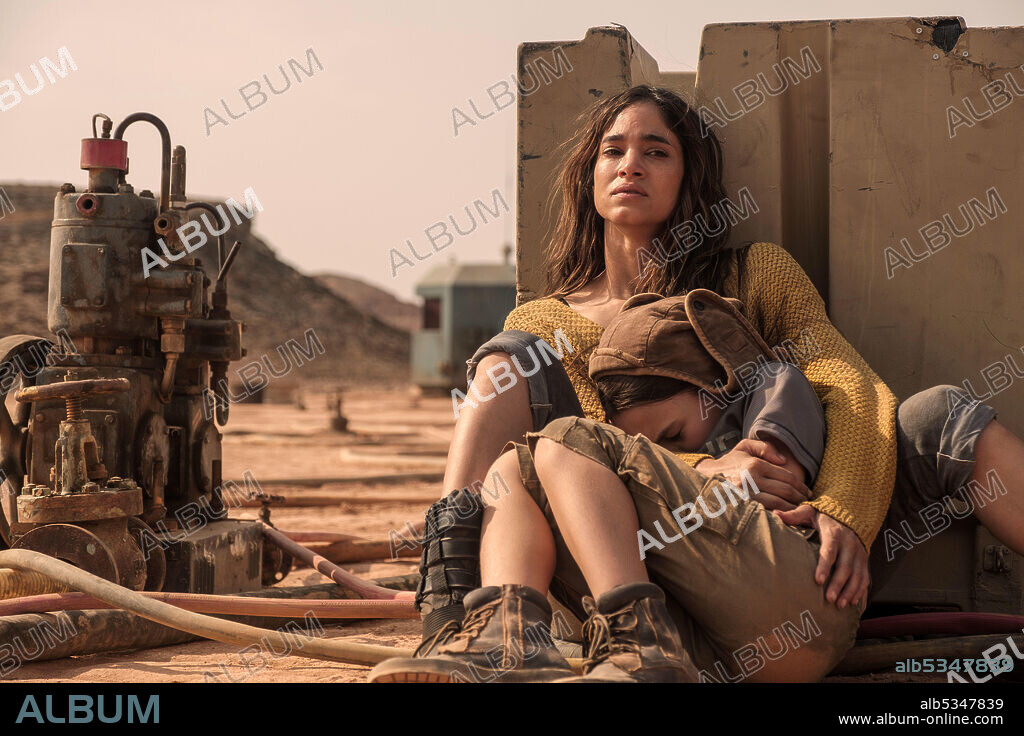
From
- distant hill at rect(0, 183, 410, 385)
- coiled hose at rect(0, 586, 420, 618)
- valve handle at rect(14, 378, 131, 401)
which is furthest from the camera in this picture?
distant hill at rect(0, 183, 410, 385)

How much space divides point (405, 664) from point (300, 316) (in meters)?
36.5

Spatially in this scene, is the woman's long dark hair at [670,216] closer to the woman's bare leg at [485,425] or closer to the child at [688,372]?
the child at [688,372]

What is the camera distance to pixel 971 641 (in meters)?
2.59

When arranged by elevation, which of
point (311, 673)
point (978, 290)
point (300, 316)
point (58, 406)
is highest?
→ point (300, 316)

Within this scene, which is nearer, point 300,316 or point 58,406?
point 58,406

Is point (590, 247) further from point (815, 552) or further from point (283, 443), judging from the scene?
point (283, 443)

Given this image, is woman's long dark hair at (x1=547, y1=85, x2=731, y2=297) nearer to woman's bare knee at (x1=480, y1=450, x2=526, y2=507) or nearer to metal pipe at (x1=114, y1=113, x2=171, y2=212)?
woman's bare knee at (x1=480, y1=450, x2=526, y2=507)

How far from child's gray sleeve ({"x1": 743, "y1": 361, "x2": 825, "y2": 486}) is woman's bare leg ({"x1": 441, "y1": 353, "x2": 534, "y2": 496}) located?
0.54 meters

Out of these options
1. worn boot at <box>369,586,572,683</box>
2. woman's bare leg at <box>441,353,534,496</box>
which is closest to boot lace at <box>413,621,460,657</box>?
worn boot at <box>369,586,572,683</box>

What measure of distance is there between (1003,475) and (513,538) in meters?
1.19

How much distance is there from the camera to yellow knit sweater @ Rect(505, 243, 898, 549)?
2.42 meters

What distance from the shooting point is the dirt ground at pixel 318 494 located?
9.42 ft

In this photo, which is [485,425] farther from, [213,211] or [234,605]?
[213,211]

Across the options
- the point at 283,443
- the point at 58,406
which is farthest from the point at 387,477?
the point at 58,406
